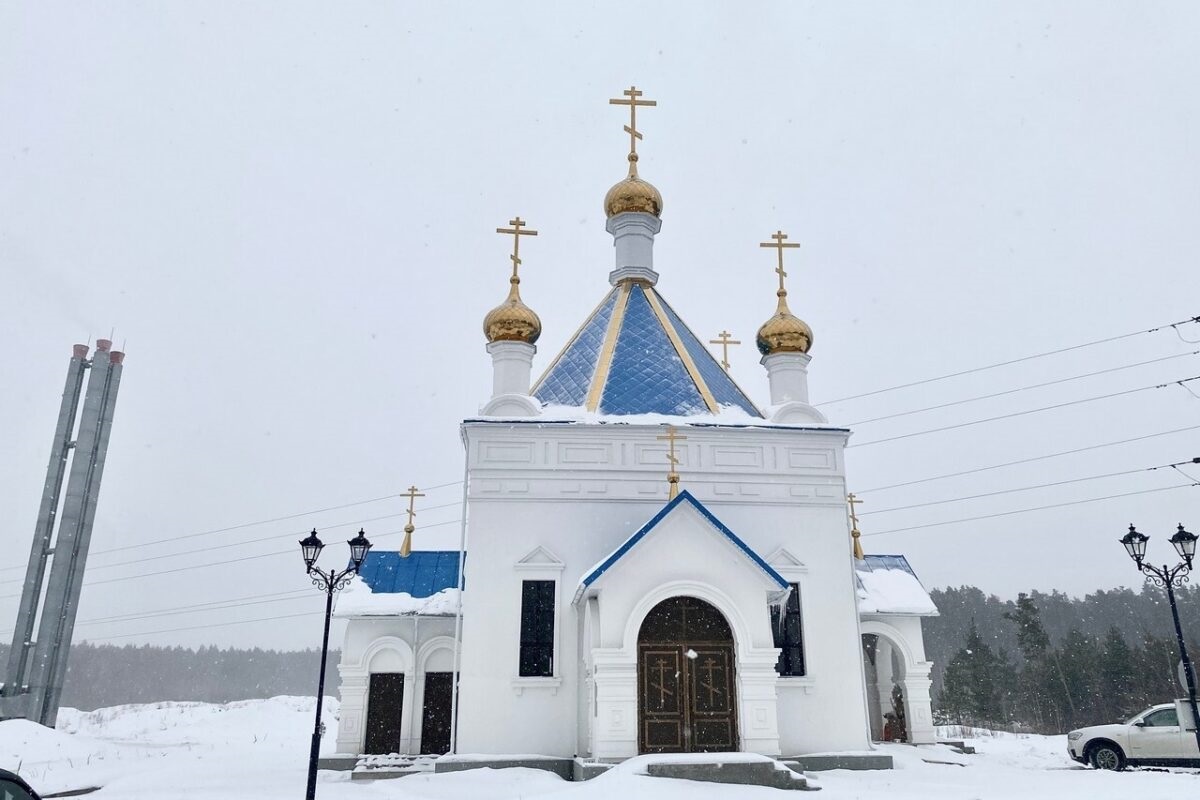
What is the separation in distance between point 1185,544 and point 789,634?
203 inches

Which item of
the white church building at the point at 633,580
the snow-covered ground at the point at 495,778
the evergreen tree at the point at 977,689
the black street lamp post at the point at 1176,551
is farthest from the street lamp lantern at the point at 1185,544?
the evergreen tree at the point at 977,689

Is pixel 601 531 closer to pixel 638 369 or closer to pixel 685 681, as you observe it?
pixel 685 681

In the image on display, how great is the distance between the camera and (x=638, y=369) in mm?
14078

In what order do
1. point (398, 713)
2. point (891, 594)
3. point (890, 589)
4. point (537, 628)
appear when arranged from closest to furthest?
point (537, 628) → point (398, 713) → point (891, 594) → point (890, 589)

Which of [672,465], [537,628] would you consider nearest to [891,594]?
[672,465]

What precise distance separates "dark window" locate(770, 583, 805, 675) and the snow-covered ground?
156 centimetres

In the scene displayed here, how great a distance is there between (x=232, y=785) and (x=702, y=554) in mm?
6448

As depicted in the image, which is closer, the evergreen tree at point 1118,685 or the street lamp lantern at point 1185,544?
the street lamp lantern at point 1185,544

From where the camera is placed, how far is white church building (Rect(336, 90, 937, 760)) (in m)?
10.8

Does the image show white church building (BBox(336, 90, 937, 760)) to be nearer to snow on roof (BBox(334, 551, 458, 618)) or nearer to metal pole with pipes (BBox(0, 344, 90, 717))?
snow on roof (BBox(334, 551, 458, 618))

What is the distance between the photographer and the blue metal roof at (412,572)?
15.2m

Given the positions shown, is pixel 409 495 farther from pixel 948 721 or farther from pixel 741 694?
pixel 948 721

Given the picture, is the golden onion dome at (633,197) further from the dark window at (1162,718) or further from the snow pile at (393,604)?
the dark window at (1162,718)

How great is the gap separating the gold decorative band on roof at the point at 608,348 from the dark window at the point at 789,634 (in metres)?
4.05
